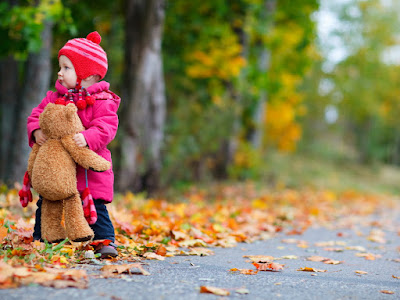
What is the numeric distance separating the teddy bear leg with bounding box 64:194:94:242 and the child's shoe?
12cm

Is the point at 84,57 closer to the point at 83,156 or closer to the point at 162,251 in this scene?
the point at 83,156

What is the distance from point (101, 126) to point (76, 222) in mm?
729

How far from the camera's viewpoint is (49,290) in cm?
259

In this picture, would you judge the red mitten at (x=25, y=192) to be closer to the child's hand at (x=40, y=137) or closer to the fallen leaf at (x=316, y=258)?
the child's hand at (x=40, y=137)

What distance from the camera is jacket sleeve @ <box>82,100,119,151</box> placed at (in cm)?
348

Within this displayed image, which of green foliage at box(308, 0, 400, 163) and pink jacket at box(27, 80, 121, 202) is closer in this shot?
pink jacket at box(27, 80, 121, 202)

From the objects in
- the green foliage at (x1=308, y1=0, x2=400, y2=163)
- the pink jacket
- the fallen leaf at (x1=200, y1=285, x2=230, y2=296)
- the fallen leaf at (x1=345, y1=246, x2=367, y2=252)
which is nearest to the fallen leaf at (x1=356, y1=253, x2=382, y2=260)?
the fallen leaf at (x1=345, y1=246, x2=367, y2=252)

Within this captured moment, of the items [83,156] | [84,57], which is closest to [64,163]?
[83,156]

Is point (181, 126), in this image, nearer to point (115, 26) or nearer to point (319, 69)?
point (115, 26)

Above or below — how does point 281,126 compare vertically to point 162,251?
above

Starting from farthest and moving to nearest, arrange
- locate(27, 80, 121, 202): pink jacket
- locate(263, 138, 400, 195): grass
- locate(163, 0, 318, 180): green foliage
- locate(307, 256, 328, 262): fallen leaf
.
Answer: locate(263, 138, 400, 195): grass → locate(163, 0, 318, 180): green foliage → locate(307, 256, 328, 262): fallen leaf → locate(27, 80, 121, 202): pink jacket

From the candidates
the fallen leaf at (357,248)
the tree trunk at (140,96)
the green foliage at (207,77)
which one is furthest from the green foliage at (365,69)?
the fallen leaf at (357,248)

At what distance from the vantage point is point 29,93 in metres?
7.39

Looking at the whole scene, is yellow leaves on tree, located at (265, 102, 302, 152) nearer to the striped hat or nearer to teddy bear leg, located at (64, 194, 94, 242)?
the striped hat
